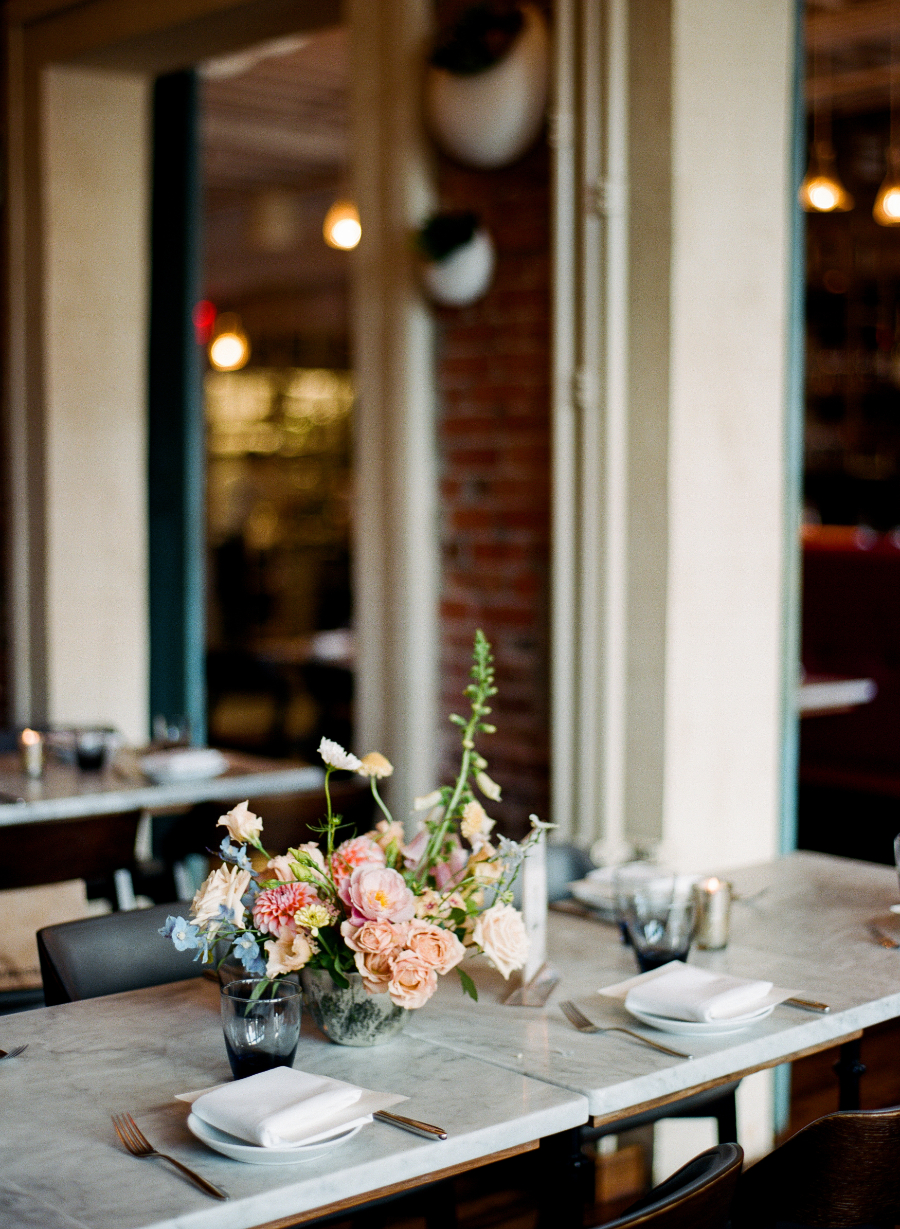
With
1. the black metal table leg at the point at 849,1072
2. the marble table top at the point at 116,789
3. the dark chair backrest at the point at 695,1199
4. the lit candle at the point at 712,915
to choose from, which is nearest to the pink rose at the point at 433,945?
the dark chair backrest at the point at 695,1199

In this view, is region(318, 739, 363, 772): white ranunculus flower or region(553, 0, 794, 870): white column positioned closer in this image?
region(318, 739, 363, 772): white ranunculus flower

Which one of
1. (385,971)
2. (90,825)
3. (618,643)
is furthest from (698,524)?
(385,971)

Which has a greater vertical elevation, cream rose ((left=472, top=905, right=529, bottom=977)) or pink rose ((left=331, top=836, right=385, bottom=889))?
pink rose ((left=331, top=836, right=385, bottom=889))

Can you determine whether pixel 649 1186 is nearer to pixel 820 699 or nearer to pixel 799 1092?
pixel 799 1092

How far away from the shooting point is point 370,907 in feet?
6.18

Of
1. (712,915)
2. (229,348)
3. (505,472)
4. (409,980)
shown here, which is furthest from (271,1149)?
(229,348)

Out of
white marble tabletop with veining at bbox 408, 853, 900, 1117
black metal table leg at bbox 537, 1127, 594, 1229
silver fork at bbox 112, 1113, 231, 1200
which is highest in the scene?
silver fork at bbox 112, 1113, 231, 1200

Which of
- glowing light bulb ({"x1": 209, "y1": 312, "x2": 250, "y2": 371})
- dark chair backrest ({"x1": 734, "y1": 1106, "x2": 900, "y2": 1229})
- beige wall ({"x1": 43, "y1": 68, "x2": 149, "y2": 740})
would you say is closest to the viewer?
dark chair backrest ({"x1": 734, "y1": 1106, "x2": 900, "y2": 1229})

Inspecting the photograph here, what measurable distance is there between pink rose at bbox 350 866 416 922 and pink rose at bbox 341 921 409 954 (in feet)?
0.05

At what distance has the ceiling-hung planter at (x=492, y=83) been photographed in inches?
140

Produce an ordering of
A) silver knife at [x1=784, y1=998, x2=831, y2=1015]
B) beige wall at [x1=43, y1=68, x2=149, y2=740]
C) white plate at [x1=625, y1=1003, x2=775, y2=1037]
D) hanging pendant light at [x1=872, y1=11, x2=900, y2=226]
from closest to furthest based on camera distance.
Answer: white plate at [x1=625, y1=1003, x2=775, y2=1037]
silver knife at [x1=784, y1=998, x2=831, y2=1015]
beige wall at [x1=43, y1=68, x2=149, y2=740]
hanging pendant light at [x1=872, y1=11, x2=900, y2=226]

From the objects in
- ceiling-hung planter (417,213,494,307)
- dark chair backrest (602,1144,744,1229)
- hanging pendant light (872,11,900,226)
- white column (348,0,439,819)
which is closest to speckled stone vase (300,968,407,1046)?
dark chair backrest (602,1144,744,1229)

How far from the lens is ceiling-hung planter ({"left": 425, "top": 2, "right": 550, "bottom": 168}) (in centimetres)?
356

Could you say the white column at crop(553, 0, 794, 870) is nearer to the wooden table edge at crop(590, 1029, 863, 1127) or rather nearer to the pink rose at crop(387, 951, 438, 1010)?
the wooden table edge at crop(590, 1029, 863, 1127)
